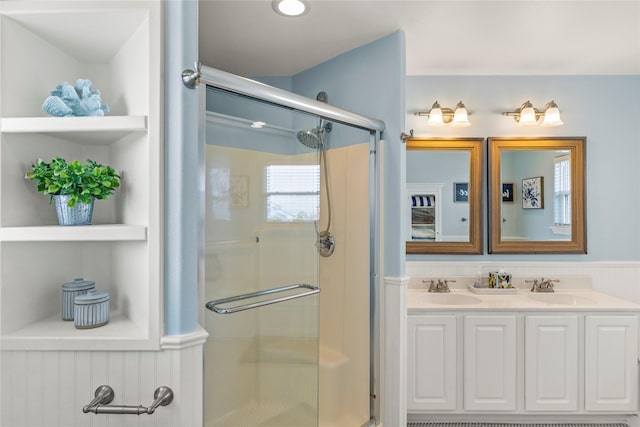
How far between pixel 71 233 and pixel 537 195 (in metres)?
2.96

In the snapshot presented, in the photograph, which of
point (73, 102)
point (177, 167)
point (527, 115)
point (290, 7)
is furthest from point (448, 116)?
point (73, 102)

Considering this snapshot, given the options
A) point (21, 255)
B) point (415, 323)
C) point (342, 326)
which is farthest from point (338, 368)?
point (21, 255)

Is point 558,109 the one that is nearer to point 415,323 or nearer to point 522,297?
point 522,297

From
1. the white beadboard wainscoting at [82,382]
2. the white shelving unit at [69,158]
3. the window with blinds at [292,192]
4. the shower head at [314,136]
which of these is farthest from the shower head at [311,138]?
the white beadboard wainscoting at [82,382]

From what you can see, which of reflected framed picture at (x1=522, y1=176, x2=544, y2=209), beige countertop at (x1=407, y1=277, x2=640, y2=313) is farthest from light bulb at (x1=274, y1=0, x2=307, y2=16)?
reflected framed picture at (x1=522, y1=176, x2=544, y2=209)

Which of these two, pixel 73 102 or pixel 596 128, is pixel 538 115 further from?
pixel 73 102

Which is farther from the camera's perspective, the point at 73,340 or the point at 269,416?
the point at 269,416

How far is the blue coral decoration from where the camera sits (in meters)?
1.19

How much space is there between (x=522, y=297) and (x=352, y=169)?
1605mm

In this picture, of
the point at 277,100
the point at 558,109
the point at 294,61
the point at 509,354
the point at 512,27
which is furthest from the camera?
the point at 558,109

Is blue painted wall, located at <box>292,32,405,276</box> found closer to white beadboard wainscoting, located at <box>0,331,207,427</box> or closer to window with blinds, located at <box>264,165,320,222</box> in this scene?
window with blinds, located at <box>264,165,320,222</box>

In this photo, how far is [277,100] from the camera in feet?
5.24

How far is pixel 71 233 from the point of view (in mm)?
1177

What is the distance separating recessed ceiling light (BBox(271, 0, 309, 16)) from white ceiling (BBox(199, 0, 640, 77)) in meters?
0.04
